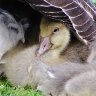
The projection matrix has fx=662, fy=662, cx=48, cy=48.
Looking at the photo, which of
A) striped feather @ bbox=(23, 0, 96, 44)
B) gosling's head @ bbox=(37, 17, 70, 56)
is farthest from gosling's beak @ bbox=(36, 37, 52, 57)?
striped feather @ bbox=(23, 0, 96, 44)

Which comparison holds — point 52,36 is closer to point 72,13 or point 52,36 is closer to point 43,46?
point 43,46

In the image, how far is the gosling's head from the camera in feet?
13.5

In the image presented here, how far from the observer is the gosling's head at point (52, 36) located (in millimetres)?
4125

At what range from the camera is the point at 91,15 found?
4.09 metres

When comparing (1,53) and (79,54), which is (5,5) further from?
(79,54)

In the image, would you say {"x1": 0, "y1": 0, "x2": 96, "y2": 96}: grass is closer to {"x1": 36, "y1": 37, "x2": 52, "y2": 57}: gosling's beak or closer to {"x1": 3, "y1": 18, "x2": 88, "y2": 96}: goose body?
{"x1": 3, "y1": 18, "x2": 88, "y2": 96}: goose body

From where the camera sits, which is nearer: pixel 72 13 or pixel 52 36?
pixel 72 13

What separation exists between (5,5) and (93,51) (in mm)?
636

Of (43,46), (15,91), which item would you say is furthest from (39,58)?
(15,91)

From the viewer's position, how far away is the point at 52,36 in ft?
13.6

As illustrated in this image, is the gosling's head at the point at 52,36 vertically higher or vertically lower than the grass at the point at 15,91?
higher

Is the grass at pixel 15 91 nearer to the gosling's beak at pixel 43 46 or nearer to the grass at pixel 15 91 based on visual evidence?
the grass at pixel 15 91

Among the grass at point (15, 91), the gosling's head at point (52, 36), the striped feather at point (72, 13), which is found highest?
the striped feather at point (72, 13)

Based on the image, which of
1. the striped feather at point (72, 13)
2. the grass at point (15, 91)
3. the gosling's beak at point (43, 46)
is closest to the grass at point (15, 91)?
the grass at point (15, 91)
